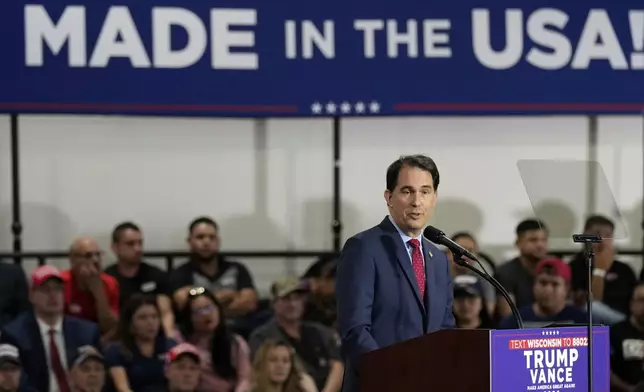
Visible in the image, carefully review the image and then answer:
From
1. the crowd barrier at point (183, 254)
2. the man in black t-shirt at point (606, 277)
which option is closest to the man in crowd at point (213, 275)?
the crowd barrier at point (183, 254)

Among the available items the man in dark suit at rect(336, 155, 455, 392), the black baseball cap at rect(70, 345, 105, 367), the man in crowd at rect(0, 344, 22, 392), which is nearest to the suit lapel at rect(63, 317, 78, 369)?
the black baseball cap at rect(70, 345, 105, 367)

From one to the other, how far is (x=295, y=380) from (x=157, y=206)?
6.23ft

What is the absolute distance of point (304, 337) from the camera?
309 inches

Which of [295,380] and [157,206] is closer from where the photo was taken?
[295,380]

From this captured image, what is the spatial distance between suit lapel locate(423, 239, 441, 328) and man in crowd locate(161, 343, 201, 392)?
3.28 m

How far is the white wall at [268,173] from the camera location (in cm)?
873

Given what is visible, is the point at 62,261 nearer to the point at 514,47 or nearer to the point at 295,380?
the point at 295,380

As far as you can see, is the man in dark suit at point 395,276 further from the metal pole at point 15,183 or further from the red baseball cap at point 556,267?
the metal pole at point 15,183

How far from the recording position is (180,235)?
28.8 feet

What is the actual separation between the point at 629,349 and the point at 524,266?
2.85 ft

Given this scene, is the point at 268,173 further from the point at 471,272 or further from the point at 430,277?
the point at 430,277

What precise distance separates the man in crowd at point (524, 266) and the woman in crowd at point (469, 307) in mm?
252

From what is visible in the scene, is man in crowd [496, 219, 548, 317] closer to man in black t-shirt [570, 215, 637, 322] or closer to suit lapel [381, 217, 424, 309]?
man in black t-shirt [570, 215, 637, 322]

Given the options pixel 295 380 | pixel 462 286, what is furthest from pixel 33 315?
pixel 462 286
